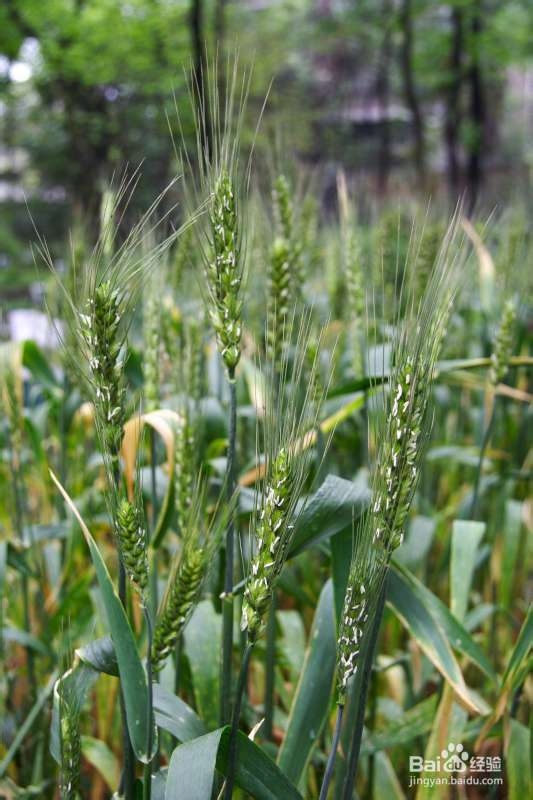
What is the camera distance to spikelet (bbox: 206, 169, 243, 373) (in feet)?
2.28

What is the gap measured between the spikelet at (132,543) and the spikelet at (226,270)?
0.17 metres

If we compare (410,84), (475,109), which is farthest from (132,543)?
(475,109)

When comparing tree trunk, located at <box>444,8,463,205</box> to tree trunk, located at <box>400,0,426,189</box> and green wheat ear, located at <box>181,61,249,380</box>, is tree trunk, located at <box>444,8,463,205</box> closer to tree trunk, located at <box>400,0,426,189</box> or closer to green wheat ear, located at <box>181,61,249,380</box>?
tree trunk, located at <box>400,0,426,189</box>

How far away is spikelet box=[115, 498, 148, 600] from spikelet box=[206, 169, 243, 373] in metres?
0.17

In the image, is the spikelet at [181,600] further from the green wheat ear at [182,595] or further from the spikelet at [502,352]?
the spikelet at [502,352]

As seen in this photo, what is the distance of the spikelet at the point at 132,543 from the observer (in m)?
0.63

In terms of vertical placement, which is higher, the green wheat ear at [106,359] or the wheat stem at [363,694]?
the green wheat ear at [106,359]

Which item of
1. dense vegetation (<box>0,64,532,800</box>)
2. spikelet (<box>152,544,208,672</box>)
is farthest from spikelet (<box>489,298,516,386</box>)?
spikelet (<box>152,544,208,672</box>)

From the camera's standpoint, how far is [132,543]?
2.06 feet

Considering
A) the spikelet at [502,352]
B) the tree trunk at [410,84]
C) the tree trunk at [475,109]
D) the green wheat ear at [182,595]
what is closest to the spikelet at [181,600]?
the green wheat ear at [182,595]

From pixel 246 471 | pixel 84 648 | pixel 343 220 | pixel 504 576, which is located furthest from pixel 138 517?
pixel 504 576

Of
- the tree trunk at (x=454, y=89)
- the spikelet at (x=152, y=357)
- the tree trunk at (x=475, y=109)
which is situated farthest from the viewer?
the tree trunk at (x=475, y=109)

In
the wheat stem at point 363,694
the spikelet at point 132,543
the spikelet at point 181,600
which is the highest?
the spikelet at point 132,543

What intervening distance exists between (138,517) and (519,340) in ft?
4.58
